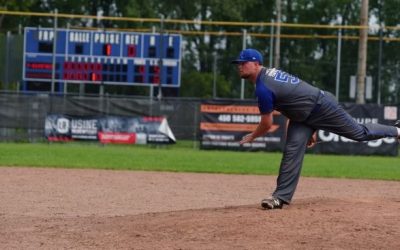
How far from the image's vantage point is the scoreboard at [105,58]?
28.8 metres

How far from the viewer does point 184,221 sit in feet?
26.1

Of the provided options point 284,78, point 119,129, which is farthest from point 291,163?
point 119,129

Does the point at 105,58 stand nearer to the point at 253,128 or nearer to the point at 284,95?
the point at 253,128

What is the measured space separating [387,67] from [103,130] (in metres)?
15.1

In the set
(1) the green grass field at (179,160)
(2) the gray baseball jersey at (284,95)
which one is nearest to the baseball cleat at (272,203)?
(2) the gray baseball jersey at (284,95)

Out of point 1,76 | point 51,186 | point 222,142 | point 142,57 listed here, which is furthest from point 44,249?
point 1,76

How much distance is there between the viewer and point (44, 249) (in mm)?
7230

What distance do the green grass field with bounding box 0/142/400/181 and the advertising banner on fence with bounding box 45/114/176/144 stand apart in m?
0.27

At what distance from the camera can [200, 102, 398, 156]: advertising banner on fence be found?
24.6 m

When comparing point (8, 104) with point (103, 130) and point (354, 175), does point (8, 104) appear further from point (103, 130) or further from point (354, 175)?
point (354, 175)

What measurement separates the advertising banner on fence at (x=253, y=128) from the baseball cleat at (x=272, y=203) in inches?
630

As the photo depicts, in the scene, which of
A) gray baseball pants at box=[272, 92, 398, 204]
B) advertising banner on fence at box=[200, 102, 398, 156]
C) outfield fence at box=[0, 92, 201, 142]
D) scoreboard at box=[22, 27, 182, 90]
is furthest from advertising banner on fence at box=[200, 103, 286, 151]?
gray baseball pants at box=[272, 92, 398, 204]

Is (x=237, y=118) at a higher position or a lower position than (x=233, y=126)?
higher

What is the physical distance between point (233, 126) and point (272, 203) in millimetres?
16138
